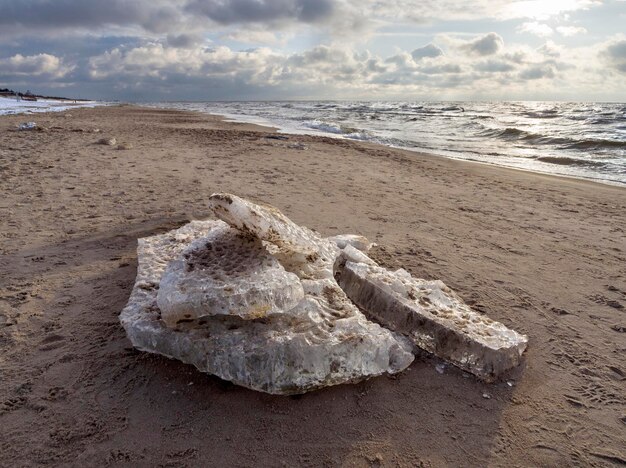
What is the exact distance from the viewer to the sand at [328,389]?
6.44ft

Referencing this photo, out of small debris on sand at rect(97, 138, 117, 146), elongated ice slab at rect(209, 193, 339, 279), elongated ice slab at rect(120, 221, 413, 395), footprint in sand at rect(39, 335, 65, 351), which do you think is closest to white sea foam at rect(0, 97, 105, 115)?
small debris on sand at rect(97, 138, 117, 146)

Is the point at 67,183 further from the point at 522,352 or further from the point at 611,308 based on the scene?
the point at 611,308

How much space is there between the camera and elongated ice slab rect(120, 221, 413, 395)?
7.18 feet

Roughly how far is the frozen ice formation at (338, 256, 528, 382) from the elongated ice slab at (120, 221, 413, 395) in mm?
190

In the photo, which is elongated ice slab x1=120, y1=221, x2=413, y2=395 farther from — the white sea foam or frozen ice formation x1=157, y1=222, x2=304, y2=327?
the white sea foam

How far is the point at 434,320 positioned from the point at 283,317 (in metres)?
1.01

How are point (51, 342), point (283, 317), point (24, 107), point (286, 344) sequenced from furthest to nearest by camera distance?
point (24, 107) < point (51, 342) < point (283, 317) < point (286, 344)

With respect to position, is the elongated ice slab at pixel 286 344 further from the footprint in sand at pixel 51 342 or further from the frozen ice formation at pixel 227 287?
the footprint in sand at pixel 51 342

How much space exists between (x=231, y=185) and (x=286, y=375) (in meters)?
4.95

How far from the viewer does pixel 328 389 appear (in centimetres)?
229

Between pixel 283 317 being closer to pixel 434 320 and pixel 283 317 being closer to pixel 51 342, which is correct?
pixel 434 320

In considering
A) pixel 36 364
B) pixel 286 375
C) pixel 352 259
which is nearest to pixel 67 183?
pixel 36 364

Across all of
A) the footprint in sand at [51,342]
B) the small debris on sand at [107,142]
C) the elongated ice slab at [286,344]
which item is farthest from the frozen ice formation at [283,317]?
the small debris on sand at [107,142]

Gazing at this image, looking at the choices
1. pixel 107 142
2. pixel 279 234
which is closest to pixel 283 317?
pixel 279 234
